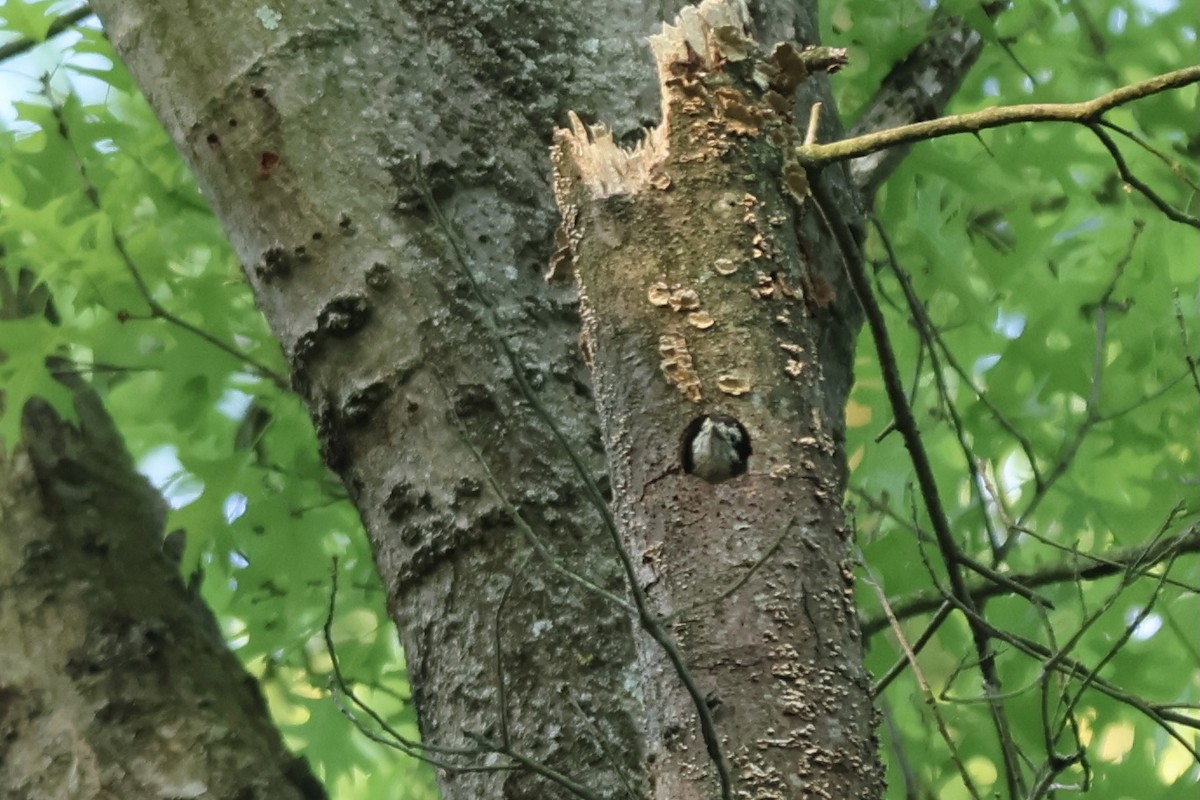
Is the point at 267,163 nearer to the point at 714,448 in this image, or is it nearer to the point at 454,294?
the point at 454,294

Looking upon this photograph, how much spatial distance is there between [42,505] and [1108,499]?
70.2 inches

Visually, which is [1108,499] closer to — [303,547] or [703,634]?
[303,547]

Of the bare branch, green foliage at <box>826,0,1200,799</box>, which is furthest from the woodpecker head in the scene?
green foliage at <box>826,0,1200,799</box>

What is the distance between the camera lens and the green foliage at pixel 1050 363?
187 cm

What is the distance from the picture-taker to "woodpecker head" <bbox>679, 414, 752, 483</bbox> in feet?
2.55

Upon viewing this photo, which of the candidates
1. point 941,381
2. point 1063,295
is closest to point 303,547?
point 941,381

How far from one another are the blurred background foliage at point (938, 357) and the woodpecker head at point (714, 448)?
1058mm

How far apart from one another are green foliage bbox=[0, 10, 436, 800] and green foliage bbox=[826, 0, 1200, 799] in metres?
0.91

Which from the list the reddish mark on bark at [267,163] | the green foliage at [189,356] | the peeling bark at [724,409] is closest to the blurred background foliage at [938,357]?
the green foliage at [189,356]

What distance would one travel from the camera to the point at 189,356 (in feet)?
6.15

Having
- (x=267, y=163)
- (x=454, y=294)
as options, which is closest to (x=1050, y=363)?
(x=454, y=294)

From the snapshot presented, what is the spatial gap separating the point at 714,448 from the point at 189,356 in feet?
4.30

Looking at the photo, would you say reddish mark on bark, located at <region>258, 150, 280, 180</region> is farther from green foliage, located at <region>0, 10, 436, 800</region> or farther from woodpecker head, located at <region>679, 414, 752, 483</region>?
woodpecker head, located at <region>679, 414, 752, 483</region>

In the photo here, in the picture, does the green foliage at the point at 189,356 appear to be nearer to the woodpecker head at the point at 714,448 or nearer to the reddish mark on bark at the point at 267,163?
the reddish mark on bark at the point at 267,163
